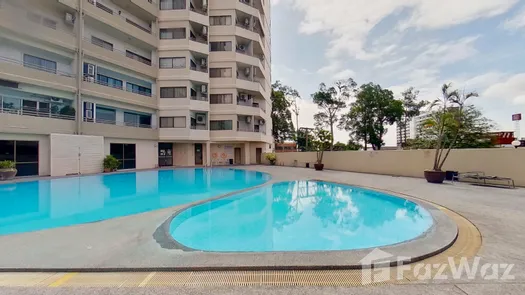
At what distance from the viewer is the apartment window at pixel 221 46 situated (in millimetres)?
25906

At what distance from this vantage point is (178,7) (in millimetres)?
23422

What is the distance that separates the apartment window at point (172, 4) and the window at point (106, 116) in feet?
39.0

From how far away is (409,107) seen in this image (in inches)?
1351

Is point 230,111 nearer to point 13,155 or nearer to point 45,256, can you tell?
point 13,155

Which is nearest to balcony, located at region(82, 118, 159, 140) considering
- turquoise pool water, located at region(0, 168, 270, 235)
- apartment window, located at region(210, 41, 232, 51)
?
turquoise pool water, located at region(0, 168, 270, 235)

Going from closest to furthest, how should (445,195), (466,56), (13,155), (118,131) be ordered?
1. (445,195)
2. (466,56)
3. (13,155)
4. (118,131)

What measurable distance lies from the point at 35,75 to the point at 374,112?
117 feet

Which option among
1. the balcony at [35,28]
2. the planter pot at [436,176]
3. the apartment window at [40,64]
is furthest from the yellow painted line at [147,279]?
the apartment window at [40,64]

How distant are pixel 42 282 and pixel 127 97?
2073 cm

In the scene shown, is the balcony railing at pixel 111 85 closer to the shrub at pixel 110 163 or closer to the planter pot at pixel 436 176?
the shrub at pixel 110 163

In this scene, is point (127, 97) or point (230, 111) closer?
point (127, 97)

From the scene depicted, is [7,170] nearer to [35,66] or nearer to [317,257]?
[35,66]

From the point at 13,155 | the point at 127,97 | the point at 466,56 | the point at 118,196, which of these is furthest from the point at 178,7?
the point at 466,56

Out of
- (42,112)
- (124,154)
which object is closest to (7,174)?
(42,112)
